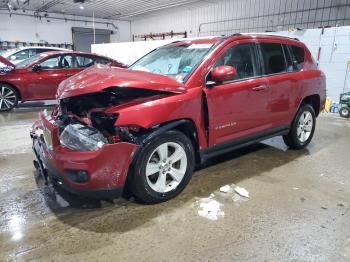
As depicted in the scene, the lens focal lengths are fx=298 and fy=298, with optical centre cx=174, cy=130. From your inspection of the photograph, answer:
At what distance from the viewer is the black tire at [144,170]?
2.38 m

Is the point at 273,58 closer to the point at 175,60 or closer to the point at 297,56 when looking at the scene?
the point at 297,56

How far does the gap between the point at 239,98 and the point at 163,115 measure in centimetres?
98

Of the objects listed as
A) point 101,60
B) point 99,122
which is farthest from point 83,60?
point 99,122

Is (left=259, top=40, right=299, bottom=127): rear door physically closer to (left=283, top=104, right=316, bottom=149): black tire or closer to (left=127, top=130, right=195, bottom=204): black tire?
(left=283, top=104, right=316, bottom=149): black tire

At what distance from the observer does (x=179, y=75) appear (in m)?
2.81

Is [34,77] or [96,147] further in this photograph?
[34,77]

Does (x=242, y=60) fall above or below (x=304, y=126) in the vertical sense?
above

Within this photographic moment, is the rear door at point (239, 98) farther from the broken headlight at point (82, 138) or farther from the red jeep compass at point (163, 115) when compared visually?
the broken headlight at point (82, 138)

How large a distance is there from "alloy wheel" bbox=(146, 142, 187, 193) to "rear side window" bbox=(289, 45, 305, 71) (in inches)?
85.3

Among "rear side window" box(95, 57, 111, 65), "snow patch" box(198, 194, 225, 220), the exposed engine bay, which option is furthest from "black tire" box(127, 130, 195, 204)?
"rear side window" box(95, 57, 111, 65)

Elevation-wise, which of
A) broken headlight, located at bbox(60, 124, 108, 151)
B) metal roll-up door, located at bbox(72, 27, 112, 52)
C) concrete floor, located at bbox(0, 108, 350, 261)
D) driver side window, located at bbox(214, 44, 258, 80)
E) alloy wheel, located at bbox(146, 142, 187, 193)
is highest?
metal roll-up door, located at bbox(72, 27, 112, 52)

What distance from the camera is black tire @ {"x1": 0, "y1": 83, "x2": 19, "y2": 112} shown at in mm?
6591

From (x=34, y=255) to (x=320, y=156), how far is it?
3558 millimetres

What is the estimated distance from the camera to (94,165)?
2.21 meters
